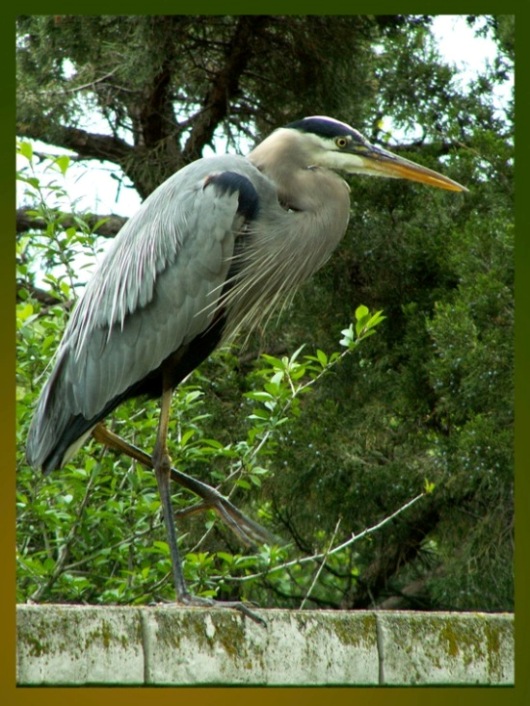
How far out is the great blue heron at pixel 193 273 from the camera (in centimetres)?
410

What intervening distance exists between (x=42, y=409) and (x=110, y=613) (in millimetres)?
1497

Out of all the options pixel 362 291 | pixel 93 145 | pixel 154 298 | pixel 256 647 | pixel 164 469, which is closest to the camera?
pixel 256 647

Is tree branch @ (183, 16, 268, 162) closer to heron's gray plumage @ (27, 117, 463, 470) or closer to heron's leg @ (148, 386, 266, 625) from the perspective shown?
heron's gray plumage @ (27, 117, 463, 470)

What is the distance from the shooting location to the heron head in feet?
14.2

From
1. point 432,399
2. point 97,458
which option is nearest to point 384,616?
point 97,458

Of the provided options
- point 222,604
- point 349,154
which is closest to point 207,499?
point 222,604

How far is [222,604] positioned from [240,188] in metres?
1.58

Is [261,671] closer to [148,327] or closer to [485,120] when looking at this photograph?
[148,327]

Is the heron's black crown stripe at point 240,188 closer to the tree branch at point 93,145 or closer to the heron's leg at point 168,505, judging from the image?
the heron's leg at point 168,505

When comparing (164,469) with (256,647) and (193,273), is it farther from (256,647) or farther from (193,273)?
(256,647)

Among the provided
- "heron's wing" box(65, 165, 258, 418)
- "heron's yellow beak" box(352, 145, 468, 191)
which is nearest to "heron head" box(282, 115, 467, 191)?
"heron's yellow beak" box(352, 145, 468, 191)

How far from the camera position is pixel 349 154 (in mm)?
4348

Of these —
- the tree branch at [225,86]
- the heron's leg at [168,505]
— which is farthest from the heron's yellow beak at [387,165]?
the tree branch at [225,86]

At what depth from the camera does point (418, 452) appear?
6832 millimetres
